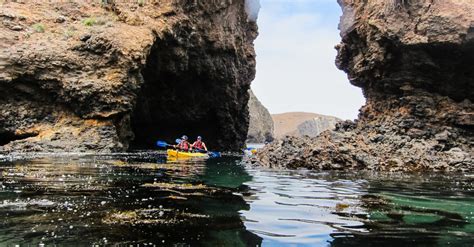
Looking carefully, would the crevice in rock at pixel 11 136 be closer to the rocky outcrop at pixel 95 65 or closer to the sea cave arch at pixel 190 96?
the rocky outcrop at pixel 95 65

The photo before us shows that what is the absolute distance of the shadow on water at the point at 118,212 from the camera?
485 centimetres

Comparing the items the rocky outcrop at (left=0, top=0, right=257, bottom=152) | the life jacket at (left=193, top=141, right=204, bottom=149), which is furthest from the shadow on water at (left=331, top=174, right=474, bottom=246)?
the life jacket at (left=193, top=141, right=204, bottom=149)

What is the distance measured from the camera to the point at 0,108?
22.6m

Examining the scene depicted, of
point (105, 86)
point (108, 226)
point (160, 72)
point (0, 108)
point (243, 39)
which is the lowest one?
point (108, 226)

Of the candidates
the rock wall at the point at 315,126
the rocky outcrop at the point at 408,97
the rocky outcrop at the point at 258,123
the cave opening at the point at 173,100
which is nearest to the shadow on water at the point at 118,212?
the rocky outcrop at the point at 408,97

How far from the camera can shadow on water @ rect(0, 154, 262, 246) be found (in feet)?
15.9

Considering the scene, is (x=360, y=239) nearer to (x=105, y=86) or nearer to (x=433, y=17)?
(x=433, y=17)

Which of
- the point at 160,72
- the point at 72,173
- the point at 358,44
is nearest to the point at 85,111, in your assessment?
the point at 160,72

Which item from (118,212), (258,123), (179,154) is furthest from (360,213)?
(258,123)

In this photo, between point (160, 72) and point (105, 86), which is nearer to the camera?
point (105, 86)

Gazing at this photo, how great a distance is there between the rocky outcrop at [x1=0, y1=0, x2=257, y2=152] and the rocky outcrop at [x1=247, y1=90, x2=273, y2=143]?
64130 millimetres

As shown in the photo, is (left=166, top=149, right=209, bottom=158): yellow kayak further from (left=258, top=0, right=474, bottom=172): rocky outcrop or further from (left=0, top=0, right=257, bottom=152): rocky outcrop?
(left=258, top=0, right=474, bottom=172): rocky outcrop

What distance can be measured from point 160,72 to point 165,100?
3480mm

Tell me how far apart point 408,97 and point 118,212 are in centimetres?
1952
